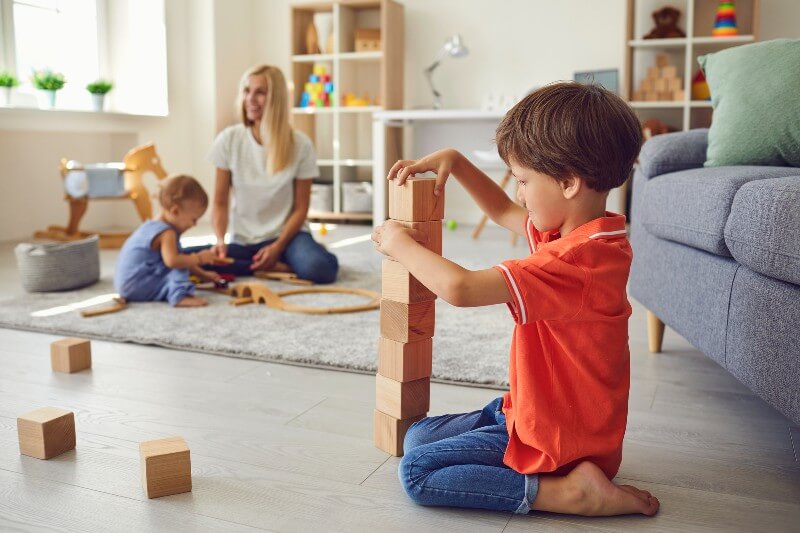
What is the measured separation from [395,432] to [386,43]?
411 cm

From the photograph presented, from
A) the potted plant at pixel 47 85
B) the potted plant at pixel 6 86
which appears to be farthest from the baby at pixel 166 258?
the potted plant at pixel 47 85

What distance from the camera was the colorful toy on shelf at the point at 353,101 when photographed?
5.31 meters

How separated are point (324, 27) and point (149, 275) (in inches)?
125

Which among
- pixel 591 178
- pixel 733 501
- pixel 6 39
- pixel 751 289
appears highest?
pixel 6 39

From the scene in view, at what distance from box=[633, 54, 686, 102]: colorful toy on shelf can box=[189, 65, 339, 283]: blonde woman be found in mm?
2380

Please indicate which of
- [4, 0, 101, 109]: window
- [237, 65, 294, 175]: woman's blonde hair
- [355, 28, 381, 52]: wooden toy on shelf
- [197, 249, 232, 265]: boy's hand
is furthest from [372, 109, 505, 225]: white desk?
[4, 0, 101, 109]: window

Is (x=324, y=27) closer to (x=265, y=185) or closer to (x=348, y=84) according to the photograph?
(x=348, y=84)

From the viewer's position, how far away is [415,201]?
124 cm

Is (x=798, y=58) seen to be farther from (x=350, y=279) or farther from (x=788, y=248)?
(x=350, y=279)

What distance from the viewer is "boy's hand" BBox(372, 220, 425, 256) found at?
3.85ft

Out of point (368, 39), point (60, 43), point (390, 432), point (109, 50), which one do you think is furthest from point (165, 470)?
point (109, 50)

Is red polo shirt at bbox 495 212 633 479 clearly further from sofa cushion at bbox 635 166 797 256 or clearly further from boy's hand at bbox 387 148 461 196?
sofa cushion at bbox 635 166 797 256

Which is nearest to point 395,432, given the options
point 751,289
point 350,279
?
point 751,289

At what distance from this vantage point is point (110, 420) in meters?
1.53
